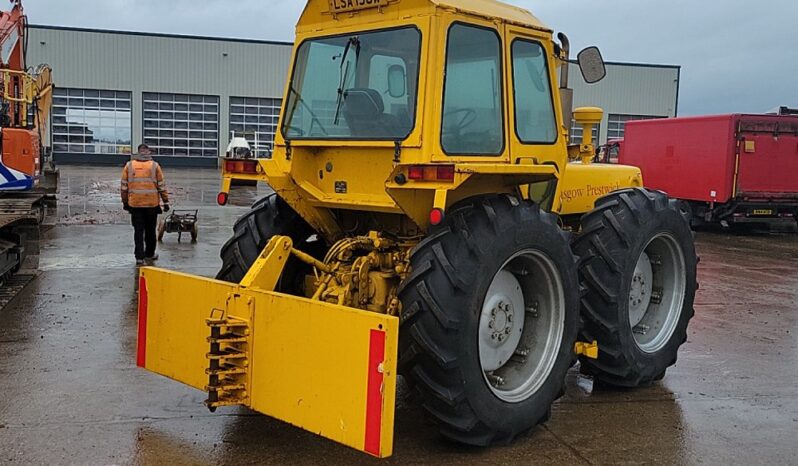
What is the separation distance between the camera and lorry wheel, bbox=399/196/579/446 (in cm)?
406

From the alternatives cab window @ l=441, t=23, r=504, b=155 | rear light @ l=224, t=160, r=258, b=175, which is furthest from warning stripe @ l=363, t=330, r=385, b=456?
rear light @ l=224, t=160, r=258, b=175

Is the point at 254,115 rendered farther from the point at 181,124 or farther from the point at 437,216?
the point at 437,216

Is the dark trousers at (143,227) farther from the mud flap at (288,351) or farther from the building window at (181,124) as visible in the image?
the building window at (181,124)

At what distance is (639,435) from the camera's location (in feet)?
15.8

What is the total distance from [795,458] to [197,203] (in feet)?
59.0

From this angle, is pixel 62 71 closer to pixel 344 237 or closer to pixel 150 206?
pixel 150 206

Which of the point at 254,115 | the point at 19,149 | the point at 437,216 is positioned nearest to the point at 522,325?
the point at 437,216

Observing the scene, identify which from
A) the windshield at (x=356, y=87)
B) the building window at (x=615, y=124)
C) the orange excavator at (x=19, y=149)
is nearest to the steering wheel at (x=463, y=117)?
the windshield at (x=356, y=87)

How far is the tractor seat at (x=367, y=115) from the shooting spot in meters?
4.56

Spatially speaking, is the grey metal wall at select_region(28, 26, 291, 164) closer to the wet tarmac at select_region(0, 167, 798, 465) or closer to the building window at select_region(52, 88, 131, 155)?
the building window at select_region(52, 88, 131, 155)

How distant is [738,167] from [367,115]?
1464cm

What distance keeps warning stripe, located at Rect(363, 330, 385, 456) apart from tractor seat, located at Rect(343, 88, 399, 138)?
1.34m

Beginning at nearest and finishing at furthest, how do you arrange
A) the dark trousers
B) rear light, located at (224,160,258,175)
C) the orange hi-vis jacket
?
rear light, located at (224,160,258,175) → the orange hi-vis jacket → the dark trousers

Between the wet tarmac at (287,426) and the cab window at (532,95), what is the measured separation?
6.06 ft
